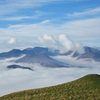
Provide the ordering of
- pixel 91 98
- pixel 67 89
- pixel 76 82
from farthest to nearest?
pixel 76 82
pixel 67 89
pixel 91 98

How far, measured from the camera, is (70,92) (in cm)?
8138

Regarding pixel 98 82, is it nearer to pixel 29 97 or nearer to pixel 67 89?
pixel 67 89

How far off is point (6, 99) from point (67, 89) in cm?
1413

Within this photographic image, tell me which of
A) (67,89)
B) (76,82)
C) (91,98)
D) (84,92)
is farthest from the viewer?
(76,82)

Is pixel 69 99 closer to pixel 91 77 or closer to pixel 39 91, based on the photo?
pixel 39 91

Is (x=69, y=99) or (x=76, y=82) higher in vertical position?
(x=76, y=82)

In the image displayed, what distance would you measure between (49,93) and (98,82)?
41.9 ft

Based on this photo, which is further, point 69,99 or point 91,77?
point 91,77

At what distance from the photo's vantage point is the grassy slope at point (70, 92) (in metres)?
76.0

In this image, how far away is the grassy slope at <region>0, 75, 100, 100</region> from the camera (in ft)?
249

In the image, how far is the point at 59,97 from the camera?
76.7 m

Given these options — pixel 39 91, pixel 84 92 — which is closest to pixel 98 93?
pixel 84 92

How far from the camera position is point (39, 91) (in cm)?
8806

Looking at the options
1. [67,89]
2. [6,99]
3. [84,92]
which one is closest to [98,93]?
[84,92]
